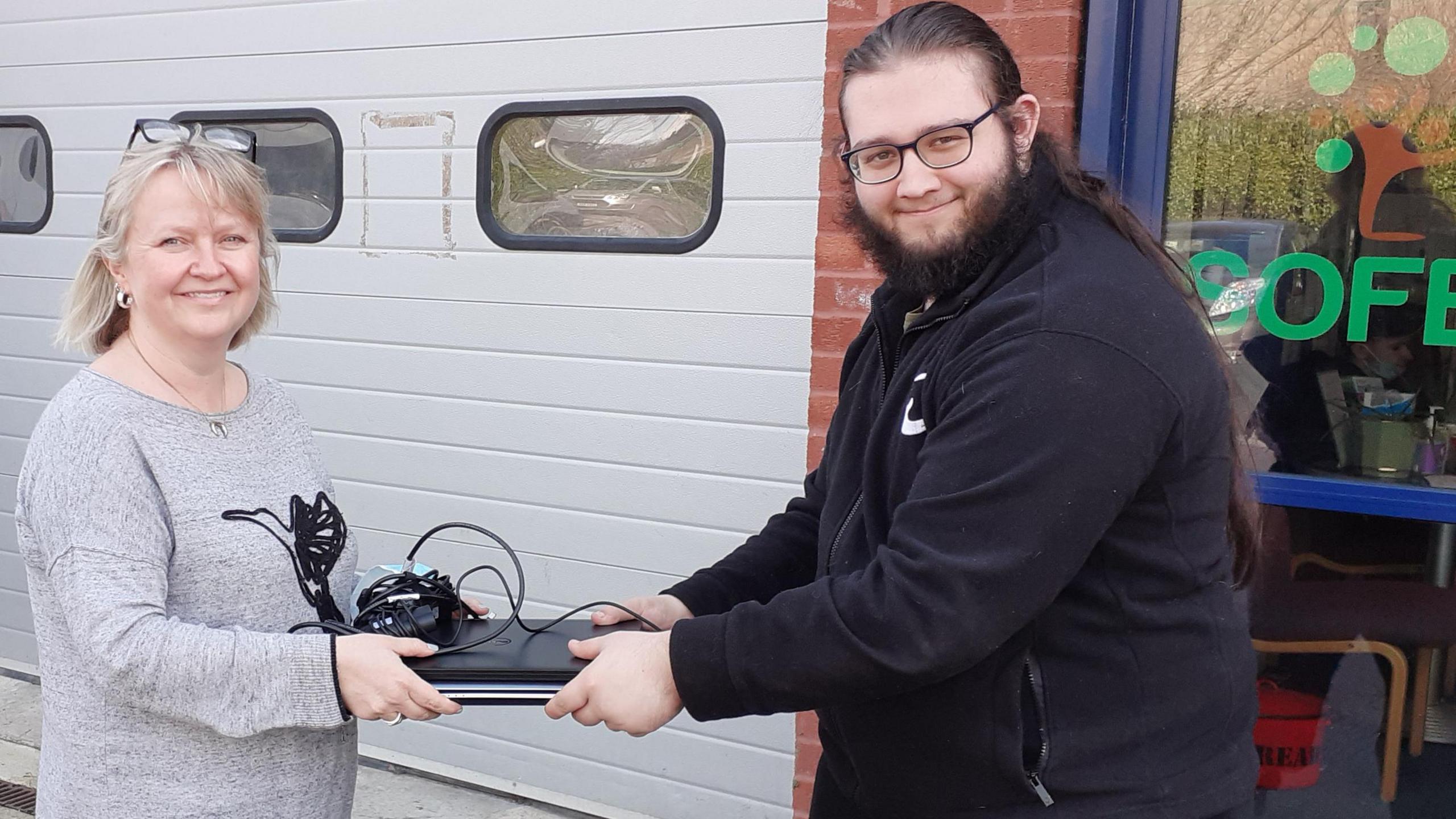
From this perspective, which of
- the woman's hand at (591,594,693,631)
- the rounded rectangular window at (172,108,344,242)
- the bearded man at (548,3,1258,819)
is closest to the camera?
the bearded man at (548,3,1258,819)

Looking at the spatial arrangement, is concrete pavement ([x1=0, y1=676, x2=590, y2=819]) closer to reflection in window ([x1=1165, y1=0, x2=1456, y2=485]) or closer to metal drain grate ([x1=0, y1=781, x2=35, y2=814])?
metal drain grate ([x1=0, y1=781, x2=35, y2=814])

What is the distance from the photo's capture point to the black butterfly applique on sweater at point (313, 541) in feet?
6.69

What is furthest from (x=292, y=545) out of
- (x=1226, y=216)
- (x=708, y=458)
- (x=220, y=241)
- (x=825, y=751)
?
(x=1226, y=216)

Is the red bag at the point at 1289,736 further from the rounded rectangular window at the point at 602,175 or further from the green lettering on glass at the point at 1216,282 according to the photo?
the rounded rectangular window at the point at 602,175

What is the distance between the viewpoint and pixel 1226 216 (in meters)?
3.03

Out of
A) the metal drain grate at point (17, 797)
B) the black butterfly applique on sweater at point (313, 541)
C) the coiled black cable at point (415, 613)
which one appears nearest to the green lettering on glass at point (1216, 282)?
the coiled black cable at point (415, 613)

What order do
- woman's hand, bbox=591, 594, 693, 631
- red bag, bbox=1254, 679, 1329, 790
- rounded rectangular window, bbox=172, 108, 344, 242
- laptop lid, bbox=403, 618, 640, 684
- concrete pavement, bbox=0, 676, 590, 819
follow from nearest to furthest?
laptop lid, bbox=403, 618, 640, 684, woman's hand, bbox=591, 594, 693, 631, red bag, bbox=1254, 679, 1329, 790, concrete pavement, bbox=0, 676, 590, 819, rounded rectangular window, bbox=172, 108, 344, 242

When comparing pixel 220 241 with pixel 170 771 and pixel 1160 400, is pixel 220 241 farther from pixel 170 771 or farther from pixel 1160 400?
pixel 1160 400

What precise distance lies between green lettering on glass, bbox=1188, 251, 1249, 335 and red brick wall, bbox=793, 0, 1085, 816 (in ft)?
1.46

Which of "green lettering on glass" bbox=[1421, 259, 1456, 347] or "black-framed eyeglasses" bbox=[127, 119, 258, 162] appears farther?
"green lettering on glass" bbox=[1421, 259, 1456, 347]

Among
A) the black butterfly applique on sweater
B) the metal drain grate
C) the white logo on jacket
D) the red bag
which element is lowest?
the metal drain grate

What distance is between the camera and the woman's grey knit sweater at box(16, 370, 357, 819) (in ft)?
5.98

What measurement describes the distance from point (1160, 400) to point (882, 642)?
466 millimetres

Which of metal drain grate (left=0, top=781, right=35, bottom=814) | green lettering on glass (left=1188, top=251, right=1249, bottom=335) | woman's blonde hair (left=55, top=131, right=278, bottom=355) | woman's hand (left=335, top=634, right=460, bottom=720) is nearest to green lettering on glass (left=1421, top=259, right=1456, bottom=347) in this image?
green lettering on glass (left=1188, top=251, right=1249, bottom=335)
